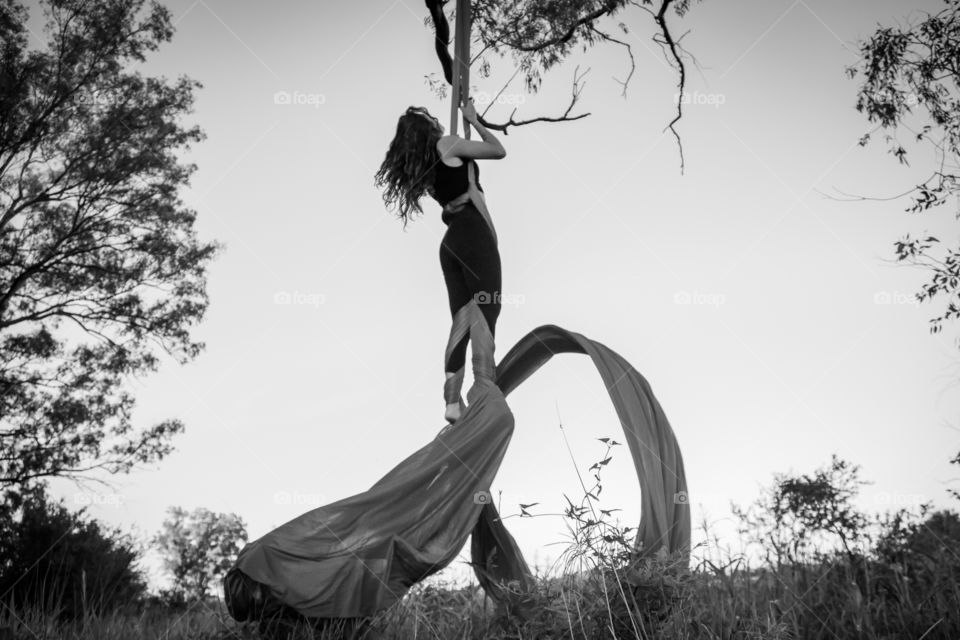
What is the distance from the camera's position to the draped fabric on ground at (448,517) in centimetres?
345

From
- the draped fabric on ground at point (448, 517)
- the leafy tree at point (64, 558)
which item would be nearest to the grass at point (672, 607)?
the draped fabric on ground at point (448, 517)

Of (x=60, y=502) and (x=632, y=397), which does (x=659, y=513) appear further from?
(x=60, y=502)

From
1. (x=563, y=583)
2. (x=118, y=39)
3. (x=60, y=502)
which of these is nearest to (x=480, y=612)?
(x=563, y=583)

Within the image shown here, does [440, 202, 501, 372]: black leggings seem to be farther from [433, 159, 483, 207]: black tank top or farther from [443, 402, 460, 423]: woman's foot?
[443, 402, 460, 423]: woman's foot

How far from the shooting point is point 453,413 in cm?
438

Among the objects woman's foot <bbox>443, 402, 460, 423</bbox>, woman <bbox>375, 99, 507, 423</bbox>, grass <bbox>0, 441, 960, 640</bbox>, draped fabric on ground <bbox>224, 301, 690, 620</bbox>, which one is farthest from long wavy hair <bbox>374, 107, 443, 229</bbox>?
grass <bbox>0, 441, 960, 640</bbox>

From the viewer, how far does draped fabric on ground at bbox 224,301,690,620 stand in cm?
345

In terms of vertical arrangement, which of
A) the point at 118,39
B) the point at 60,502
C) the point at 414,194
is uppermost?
the point at 118,39

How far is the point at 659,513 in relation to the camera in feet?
12.9

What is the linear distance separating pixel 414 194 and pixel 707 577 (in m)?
2.76

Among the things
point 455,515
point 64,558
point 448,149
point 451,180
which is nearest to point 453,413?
point 455,515

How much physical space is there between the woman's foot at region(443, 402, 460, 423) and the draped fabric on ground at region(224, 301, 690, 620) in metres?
0.11

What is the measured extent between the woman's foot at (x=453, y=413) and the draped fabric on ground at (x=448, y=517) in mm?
114

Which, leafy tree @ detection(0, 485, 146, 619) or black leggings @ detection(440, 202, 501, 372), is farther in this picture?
leafy tree @ detection(0, 485, 146, 619)
